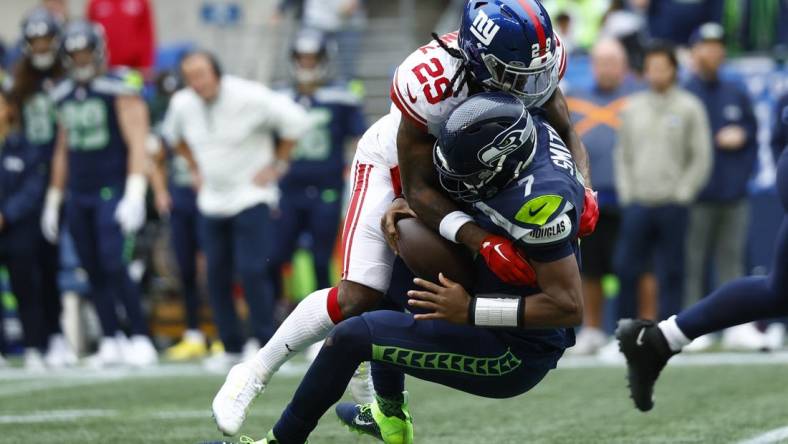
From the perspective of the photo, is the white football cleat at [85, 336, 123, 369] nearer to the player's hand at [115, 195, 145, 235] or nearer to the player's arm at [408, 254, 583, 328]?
the player's hand at [115, 195, 145, 235]

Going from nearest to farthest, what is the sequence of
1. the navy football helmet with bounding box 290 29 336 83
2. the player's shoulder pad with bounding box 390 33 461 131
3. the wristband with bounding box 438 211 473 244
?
the wristband with bounding box 438 211 473 244
the player's shoulder pad with bounding box 390 33 461 131
the navy football helmet with bounding box 290 29 336 83

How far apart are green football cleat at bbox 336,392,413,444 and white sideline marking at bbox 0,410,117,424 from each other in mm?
1646

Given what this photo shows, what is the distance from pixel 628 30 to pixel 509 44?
6.78 meters

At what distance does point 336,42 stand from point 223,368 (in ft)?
17.2

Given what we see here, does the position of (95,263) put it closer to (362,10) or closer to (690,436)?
(690,436)

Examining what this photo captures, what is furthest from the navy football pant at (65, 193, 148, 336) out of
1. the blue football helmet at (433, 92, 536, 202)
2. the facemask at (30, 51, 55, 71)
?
the blue football helmet at (433, 92, 536, 202)

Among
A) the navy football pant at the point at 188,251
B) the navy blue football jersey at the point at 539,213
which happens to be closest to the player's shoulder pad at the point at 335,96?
the navy football pant at the point at 188,251

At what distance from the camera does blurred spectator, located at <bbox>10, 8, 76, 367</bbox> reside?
8797mm

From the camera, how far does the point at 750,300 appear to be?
15.6 feet

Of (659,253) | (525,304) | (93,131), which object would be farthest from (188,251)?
(525,304)

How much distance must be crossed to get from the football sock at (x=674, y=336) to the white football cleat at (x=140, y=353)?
4308 millimetres

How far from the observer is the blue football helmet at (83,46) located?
8.50 meters

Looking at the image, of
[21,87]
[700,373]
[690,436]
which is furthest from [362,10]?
[690,436]

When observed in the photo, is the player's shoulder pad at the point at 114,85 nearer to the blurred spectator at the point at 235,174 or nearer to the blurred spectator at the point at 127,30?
the blurred spectator at the point at 235,174
